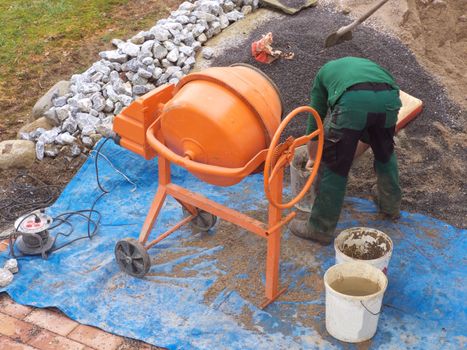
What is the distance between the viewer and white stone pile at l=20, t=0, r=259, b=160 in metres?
6.11

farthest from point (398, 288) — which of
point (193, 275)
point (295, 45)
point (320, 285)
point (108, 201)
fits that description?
point (295, 45)

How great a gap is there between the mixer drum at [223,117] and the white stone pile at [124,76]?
2.17 meters

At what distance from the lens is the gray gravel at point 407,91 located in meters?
5.32

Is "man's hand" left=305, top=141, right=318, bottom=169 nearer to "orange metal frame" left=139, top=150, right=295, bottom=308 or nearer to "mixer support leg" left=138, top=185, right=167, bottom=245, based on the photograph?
"orange metal frame" left=139, top=150, right=295, bottom=308

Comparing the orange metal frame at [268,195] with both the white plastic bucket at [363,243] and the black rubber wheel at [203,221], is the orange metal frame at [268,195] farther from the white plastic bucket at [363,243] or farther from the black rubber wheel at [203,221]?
the white plastic bucket at [363,243]

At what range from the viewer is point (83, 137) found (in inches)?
239

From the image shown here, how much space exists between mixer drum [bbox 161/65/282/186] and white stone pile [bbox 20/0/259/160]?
7.11 ft

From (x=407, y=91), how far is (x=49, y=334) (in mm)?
4011

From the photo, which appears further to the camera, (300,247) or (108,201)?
(108,201)

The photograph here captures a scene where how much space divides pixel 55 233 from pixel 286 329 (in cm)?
201

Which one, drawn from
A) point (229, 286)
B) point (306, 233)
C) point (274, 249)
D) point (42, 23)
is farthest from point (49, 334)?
point (42, 23)

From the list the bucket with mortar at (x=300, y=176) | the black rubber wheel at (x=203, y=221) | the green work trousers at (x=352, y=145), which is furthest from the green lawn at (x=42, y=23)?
the green work trousers at (x=352, y=145)

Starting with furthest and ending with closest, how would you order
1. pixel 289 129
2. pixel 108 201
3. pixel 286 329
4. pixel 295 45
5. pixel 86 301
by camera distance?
1. pixel 295 45
2. pixel 289 129
3. pixel 108 201
4. pixel 86 301
5. pixel 286 329

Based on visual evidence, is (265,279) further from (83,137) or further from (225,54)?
(225,54)
